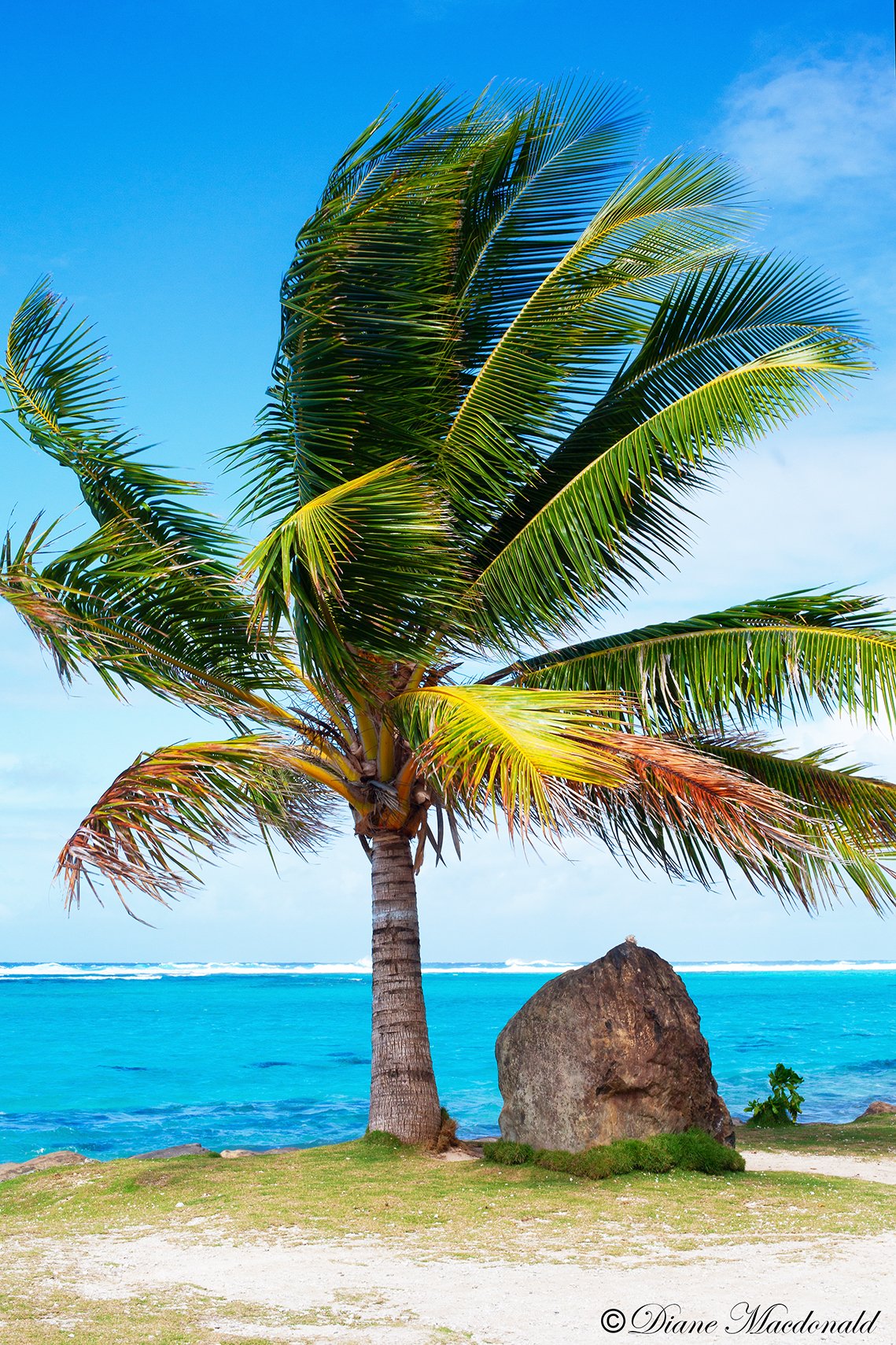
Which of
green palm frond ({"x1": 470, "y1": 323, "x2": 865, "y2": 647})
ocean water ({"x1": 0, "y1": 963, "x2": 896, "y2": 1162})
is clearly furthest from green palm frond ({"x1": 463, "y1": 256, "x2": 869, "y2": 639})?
ocean water ({"x1": 0, "y1": 963, "x2": 896, "y2": 1162})

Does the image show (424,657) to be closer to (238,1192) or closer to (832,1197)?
(238,1192)

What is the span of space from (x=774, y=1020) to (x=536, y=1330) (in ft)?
156

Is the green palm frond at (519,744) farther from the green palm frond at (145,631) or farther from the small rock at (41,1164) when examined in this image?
the small rock at (41,1164)

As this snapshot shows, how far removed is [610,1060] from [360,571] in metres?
4.37

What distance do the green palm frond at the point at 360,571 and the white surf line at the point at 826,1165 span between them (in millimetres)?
5481

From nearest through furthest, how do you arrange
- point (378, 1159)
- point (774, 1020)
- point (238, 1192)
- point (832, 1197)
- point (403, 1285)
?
point (403, 1285), point (832, 1197), point (238, 1192), point (378, 1159), point (774, 1020)

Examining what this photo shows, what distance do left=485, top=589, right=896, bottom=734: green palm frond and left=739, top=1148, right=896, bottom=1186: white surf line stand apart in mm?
3877

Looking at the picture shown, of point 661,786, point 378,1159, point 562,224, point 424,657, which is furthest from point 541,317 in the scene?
point 378,1159

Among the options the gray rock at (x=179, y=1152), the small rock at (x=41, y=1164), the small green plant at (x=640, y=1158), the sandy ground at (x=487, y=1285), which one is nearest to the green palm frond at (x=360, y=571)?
the small green plant at (x=640, y=1158)

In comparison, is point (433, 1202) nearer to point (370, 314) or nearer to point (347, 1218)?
point (347, 1218)

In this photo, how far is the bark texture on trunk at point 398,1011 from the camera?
1024 centimetres

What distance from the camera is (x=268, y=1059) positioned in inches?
1405

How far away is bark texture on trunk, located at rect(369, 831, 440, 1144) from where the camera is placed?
1024 cm

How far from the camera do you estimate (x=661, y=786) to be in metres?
8.32
